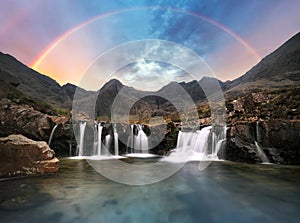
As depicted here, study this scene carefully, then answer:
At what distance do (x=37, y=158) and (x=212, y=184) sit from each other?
8054mm

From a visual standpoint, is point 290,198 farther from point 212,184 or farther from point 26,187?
point 26,187

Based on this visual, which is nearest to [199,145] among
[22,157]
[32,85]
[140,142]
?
[140,142]

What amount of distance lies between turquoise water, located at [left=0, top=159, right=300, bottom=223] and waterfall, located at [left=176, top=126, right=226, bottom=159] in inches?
218

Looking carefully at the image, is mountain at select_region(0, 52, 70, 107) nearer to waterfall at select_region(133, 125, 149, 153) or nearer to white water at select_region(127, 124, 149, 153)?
white water at select_region(127, 124, 149, 153)

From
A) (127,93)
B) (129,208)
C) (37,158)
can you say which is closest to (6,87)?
(37,158)

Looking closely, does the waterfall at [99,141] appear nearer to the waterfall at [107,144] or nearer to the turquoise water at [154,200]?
the waterfall at [107,144]

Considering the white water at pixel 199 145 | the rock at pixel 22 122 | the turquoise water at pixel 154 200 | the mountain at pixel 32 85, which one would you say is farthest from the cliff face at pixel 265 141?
the mountain at pixel 32 85

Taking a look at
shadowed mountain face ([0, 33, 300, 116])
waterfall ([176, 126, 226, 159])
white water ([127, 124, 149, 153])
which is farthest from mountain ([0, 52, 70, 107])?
waterfall ([176, 126, 226, 159])

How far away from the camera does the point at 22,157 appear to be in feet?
27.8

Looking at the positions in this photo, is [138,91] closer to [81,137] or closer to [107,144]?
[107,144]

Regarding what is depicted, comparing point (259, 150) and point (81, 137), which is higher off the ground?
point (81, 137)

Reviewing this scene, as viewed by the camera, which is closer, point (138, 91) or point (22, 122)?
point (22, 122)

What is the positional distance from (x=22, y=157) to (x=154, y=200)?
20.8 feet

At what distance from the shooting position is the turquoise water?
4.86 m
